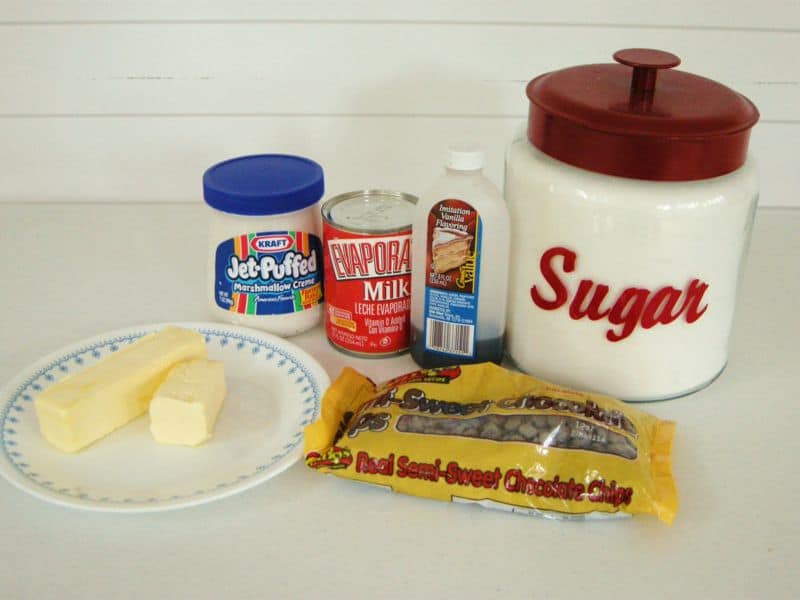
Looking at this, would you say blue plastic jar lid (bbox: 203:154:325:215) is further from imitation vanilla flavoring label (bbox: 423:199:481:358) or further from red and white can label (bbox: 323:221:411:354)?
imitation vanilla flavoring label (bbox: 423:199:481:358)

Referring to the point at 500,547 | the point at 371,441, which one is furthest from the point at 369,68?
the point at 500,547

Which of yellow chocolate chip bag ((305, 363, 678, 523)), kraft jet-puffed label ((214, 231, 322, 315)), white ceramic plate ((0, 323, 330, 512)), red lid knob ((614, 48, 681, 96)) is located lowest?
white ceramic plate ((0, 323, 330, 512))

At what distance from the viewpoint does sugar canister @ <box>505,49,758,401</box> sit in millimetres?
760

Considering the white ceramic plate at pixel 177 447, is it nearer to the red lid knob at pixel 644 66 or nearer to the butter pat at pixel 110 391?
the butter pat at pixel 110 391

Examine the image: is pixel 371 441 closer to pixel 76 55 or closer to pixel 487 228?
pixel 487 228

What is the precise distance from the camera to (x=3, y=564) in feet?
2.22

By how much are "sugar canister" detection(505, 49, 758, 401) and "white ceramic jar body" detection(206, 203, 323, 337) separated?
0.22 metres

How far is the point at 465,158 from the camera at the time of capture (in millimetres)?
811

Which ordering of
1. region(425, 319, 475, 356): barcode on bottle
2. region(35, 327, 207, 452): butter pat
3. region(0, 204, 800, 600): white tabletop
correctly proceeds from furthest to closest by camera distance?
region(425, 319, 475, 356): barcode on bottle → region(35, 327, 207, 452): butter pat → region(0, 204, 800, 600): white tabletop

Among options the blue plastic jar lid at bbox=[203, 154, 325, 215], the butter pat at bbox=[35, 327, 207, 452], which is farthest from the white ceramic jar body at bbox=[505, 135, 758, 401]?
the butter pat at bbox=[35, 327, 207, 452]

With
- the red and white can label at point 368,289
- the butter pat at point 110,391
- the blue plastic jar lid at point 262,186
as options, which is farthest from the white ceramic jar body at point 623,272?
the butter pat at point 110,391

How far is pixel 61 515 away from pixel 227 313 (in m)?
0.30

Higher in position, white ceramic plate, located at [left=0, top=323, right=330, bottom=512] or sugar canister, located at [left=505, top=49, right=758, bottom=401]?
sugar canister, located at [left=505, top=49, right=758, bottom=401]

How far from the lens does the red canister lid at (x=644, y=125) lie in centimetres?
75
